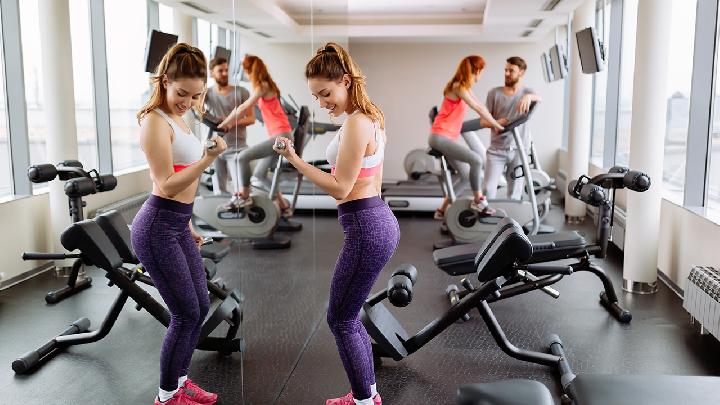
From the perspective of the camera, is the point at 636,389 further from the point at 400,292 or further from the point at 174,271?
the point at 174,271

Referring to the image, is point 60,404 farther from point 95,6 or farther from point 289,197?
point 95,6

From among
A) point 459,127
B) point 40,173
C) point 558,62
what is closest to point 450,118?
point 459,127

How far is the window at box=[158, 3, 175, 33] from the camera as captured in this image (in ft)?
7.75

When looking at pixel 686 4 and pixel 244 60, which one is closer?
pixel 244 60

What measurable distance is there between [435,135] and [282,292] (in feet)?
10.0

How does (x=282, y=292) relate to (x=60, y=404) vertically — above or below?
above

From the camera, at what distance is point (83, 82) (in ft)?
11.2

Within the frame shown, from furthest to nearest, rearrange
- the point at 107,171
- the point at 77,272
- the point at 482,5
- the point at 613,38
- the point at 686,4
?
1. the point at 482,5
2. the point at 613,38
3. the point at 686,4
4. the point at 77,272
5. the point at 107,171

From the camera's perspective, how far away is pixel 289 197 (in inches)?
142

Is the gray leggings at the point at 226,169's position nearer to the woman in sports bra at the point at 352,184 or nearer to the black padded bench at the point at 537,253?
the woman in sports bra at the point at 352,184

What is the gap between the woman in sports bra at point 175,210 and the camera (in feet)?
7.52

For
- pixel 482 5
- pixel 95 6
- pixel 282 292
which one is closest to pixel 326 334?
pixel 282 292

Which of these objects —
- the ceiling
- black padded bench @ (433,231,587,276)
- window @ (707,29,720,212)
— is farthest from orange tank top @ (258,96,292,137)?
window @ (707,29,720,212)

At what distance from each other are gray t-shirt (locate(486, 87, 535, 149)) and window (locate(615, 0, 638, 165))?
1582mm
